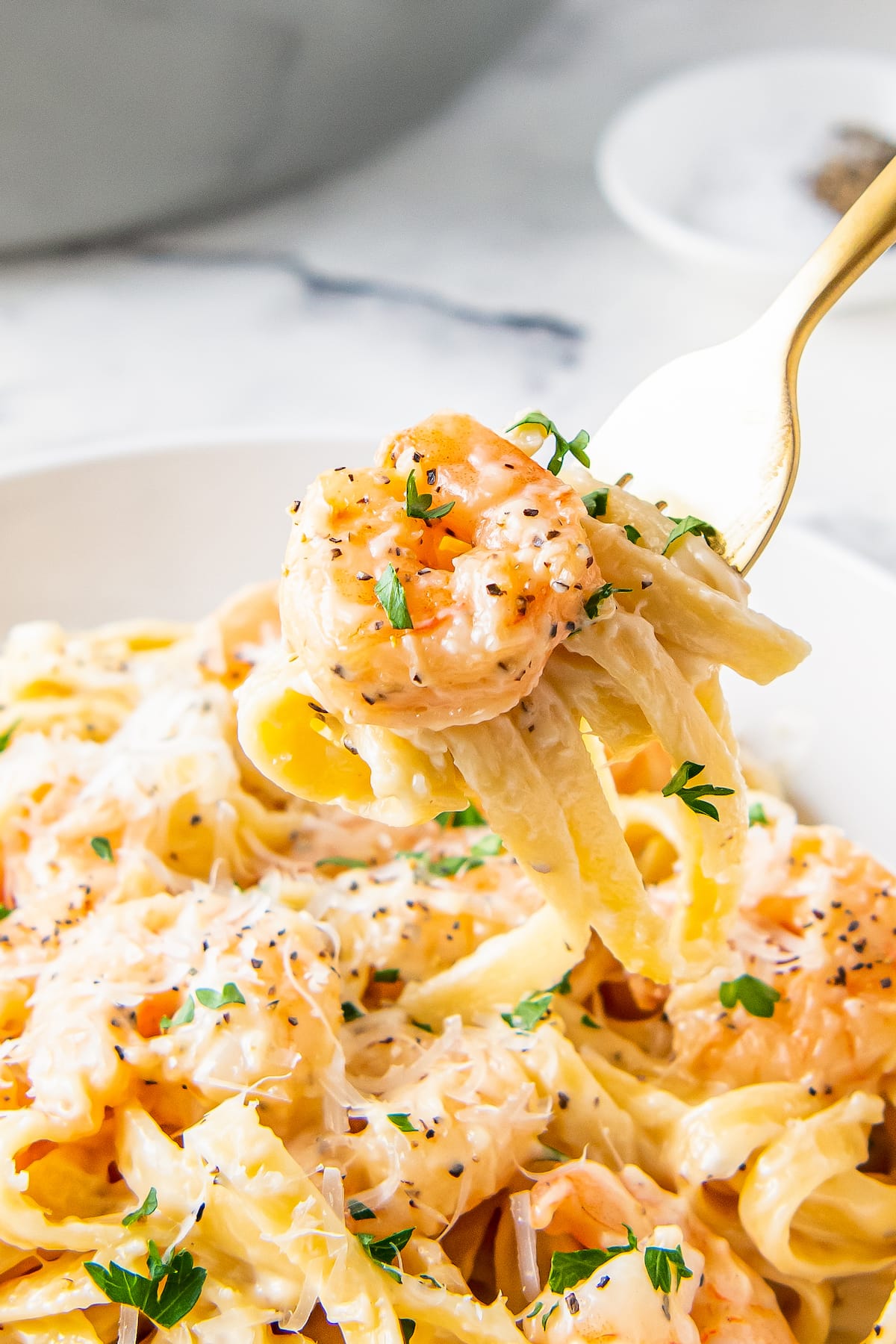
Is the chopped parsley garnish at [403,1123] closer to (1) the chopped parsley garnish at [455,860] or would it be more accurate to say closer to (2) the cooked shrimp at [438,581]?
(1) the chopped parsley garnish at [455,860]

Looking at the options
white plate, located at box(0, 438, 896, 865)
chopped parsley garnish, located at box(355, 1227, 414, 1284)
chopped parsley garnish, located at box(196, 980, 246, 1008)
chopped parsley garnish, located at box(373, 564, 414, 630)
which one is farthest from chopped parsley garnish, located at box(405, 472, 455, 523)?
white plate, located at box(0, 438, 896, 865)

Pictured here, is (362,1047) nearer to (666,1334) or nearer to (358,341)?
(666,1334)

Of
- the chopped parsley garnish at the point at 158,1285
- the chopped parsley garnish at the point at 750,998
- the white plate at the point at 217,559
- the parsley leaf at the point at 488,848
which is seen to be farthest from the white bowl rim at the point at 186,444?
the chopped parsley garnish at the point at 158,1285

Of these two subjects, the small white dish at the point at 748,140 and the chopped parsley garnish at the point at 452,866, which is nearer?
the chopped parsley garnish at the point at 452,866

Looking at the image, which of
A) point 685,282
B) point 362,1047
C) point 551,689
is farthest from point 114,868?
point 685,282

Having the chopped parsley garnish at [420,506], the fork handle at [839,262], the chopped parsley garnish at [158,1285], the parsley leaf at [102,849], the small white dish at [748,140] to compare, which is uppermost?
the small white dish at [748,140]

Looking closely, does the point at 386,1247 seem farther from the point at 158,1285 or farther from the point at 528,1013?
the point at 528,1013

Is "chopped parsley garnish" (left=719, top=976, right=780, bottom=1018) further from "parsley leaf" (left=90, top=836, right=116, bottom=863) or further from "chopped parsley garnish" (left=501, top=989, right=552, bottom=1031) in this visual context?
"parsley leaf" (left=90, top=836, right=116, bottom=863)
